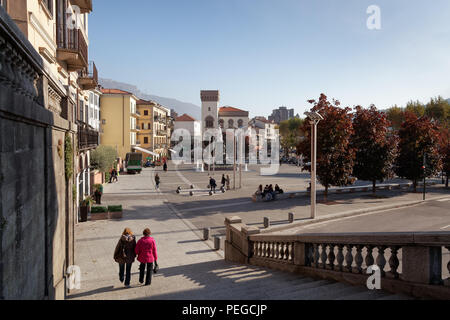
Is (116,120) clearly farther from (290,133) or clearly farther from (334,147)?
(290,133)

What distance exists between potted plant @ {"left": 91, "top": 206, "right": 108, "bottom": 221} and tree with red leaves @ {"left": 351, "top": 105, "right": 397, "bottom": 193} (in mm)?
18725

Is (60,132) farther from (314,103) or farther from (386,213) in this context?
(314,103)

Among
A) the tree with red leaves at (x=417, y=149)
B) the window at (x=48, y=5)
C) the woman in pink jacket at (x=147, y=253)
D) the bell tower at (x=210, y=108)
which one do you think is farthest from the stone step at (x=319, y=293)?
the bell tower at (x=210, y=108)

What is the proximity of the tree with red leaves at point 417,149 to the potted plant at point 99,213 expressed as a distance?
25.0 meters

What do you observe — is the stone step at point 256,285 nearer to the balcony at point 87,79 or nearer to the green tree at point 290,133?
the balcony at point 87,79

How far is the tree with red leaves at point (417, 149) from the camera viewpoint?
2817cm

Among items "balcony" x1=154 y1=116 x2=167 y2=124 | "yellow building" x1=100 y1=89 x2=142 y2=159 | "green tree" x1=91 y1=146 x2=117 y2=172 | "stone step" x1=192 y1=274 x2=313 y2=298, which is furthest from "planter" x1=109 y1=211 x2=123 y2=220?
"balcony" x1=154 y1=116 x2=167 y2=124

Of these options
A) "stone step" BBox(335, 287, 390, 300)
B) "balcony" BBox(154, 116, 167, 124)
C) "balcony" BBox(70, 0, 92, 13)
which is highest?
"balcony" BBox(154, 116, 167, 124)

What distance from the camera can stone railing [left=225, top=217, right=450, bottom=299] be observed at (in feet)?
15.0

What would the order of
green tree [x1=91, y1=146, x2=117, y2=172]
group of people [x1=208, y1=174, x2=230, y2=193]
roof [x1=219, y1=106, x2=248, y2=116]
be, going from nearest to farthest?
1. group of people [x1=208, y1=174, x2=230, y2=193]
2. green tree [x1=91, y1=146, x2=117, y2=172]
3. roof [x1=219, y1=106, x2=248, y2=116]

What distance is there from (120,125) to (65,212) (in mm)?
48034

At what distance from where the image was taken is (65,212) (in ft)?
24.4

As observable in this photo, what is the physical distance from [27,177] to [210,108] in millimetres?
105453

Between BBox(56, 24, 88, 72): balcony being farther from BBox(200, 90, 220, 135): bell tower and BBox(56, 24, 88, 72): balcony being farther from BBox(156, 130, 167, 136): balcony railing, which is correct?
BBox(200, 90, 220, 135): bell tower
